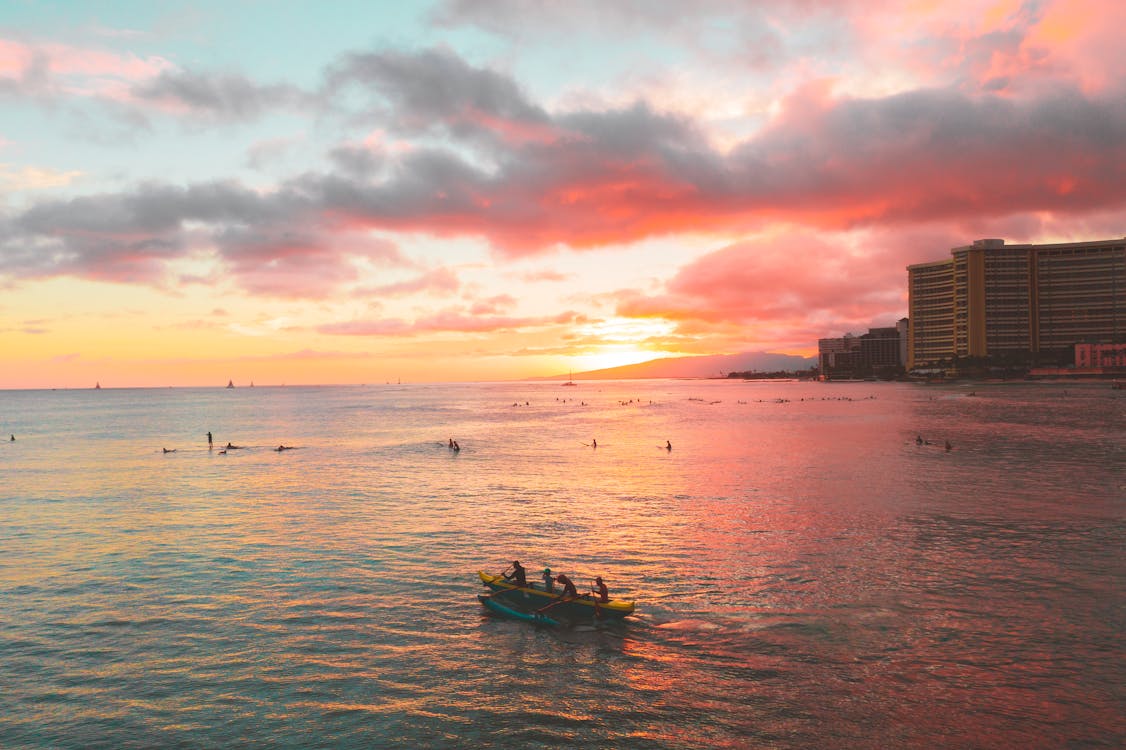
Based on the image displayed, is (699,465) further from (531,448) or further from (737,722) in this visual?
(737,722)

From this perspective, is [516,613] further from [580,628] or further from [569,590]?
[580,628]

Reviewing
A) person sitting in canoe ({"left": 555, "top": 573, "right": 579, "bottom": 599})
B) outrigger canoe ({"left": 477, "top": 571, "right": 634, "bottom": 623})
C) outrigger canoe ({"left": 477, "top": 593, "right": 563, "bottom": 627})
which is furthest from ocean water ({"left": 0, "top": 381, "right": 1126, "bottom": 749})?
person sitting in canoe ({"left": 555, "top": 573, "right": 579, "bottom": 599})

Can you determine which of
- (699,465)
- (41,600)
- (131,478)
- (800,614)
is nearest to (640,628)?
(800,614)

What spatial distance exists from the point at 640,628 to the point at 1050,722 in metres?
13.8

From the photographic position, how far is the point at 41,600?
33156mm

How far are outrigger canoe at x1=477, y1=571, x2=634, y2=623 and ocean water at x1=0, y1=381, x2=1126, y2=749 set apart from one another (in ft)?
3.01

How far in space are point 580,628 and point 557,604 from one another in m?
1.53

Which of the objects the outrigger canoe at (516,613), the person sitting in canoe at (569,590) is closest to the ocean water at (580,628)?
the outrigger canoe at (516,613)

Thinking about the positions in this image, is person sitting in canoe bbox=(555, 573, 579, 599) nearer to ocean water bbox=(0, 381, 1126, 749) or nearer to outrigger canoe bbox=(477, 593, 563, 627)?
outrigger canoe bbox=(477, 593, 563, 627)

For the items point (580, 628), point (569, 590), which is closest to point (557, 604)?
point (569, 590)

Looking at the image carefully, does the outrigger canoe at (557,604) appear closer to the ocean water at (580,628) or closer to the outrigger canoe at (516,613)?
the outrigger canoe at (516,613)

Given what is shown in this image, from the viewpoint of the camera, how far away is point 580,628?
2809 cm

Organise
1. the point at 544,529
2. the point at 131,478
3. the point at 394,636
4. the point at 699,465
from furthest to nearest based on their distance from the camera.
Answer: the point at 699,465 < the point at 131,478 < the point at 544,529 < the point at 394,636

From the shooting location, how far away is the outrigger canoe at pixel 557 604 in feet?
93.0
